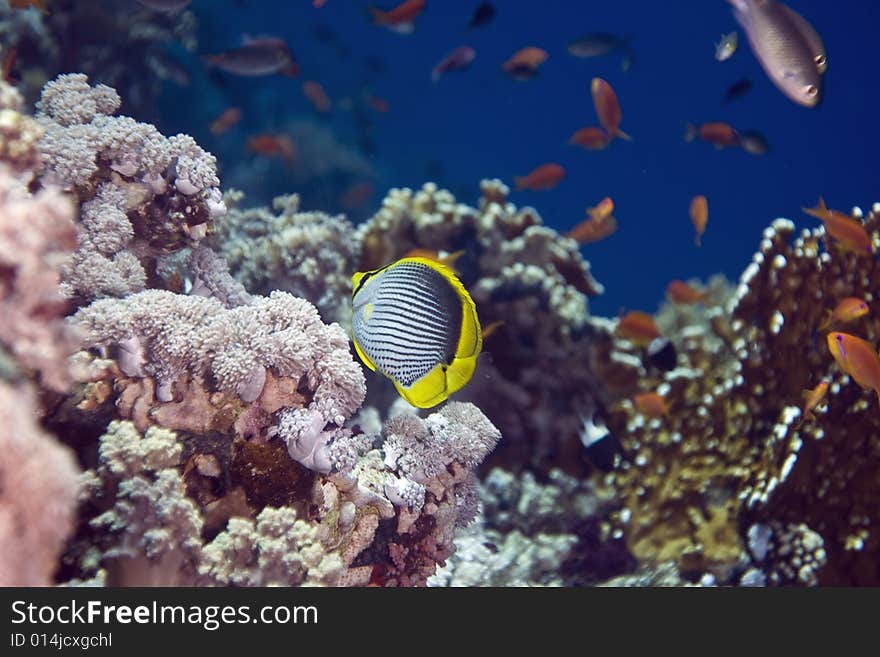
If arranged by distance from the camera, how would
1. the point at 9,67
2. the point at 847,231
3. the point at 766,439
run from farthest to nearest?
the point at 9,67 < the point at 766,439 < the point at 847,231

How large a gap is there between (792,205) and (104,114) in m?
51.1

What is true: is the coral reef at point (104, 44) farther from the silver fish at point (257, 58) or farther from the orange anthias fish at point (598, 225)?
the orange anthias fish at point (598, 225)

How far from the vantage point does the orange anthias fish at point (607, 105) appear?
5676mm

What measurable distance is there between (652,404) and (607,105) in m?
3.25

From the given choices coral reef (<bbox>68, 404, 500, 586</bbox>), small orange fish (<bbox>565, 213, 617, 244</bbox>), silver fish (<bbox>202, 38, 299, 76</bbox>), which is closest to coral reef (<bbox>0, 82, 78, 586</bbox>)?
coral reef (<bbox>68, 404, 500, 586</bbox>)

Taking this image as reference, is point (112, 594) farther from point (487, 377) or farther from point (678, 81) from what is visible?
point (678, 81)

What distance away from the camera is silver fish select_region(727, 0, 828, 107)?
11.2ft

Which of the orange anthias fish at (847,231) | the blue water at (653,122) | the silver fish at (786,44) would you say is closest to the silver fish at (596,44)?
the silver fish at (786,44)

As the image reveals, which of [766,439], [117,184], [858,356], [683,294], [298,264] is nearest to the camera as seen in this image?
[117,184]

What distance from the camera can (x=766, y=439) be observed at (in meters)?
3.94

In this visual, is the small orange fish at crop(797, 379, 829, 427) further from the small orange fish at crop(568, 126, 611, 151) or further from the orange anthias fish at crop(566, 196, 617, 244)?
the small orange fish at crop(568, 126, 611, 151)

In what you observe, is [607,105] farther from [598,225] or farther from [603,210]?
[598,225]

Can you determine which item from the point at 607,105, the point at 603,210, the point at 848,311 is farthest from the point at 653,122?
the point at 848,311

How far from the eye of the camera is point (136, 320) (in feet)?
6.09
